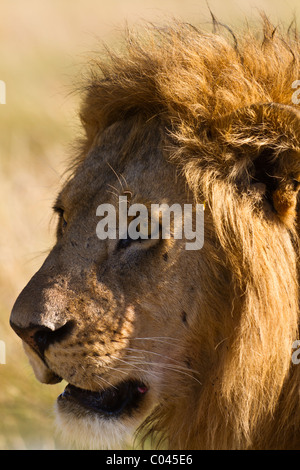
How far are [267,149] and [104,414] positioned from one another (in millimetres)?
→ 1296

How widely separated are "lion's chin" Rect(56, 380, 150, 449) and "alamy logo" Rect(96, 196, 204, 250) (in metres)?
0.63

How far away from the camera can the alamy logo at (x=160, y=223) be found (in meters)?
2.97

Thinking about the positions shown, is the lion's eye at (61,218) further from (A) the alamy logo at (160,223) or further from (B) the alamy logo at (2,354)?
(B) the alamy logo at (2,354)

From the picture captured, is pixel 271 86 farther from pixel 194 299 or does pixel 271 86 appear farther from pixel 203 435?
pixel 203 435

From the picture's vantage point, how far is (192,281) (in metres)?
2.98

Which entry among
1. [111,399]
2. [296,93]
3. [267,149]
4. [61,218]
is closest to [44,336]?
[111,399]

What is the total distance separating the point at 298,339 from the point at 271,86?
3.51ft

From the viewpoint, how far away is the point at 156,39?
3.50m

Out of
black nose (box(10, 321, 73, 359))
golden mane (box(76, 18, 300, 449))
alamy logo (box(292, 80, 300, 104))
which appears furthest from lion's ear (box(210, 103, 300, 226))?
black nose (box(10, 321, 73, 359))

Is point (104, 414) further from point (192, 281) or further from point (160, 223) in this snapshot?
point (160, 223)

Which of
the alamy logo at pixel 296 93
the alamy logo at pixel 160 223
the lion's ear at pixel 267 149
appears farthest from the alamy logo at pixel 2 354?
the alamy logo at pixel 296 93

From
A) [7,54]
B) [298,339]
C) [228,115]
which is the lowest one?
[298,339]
